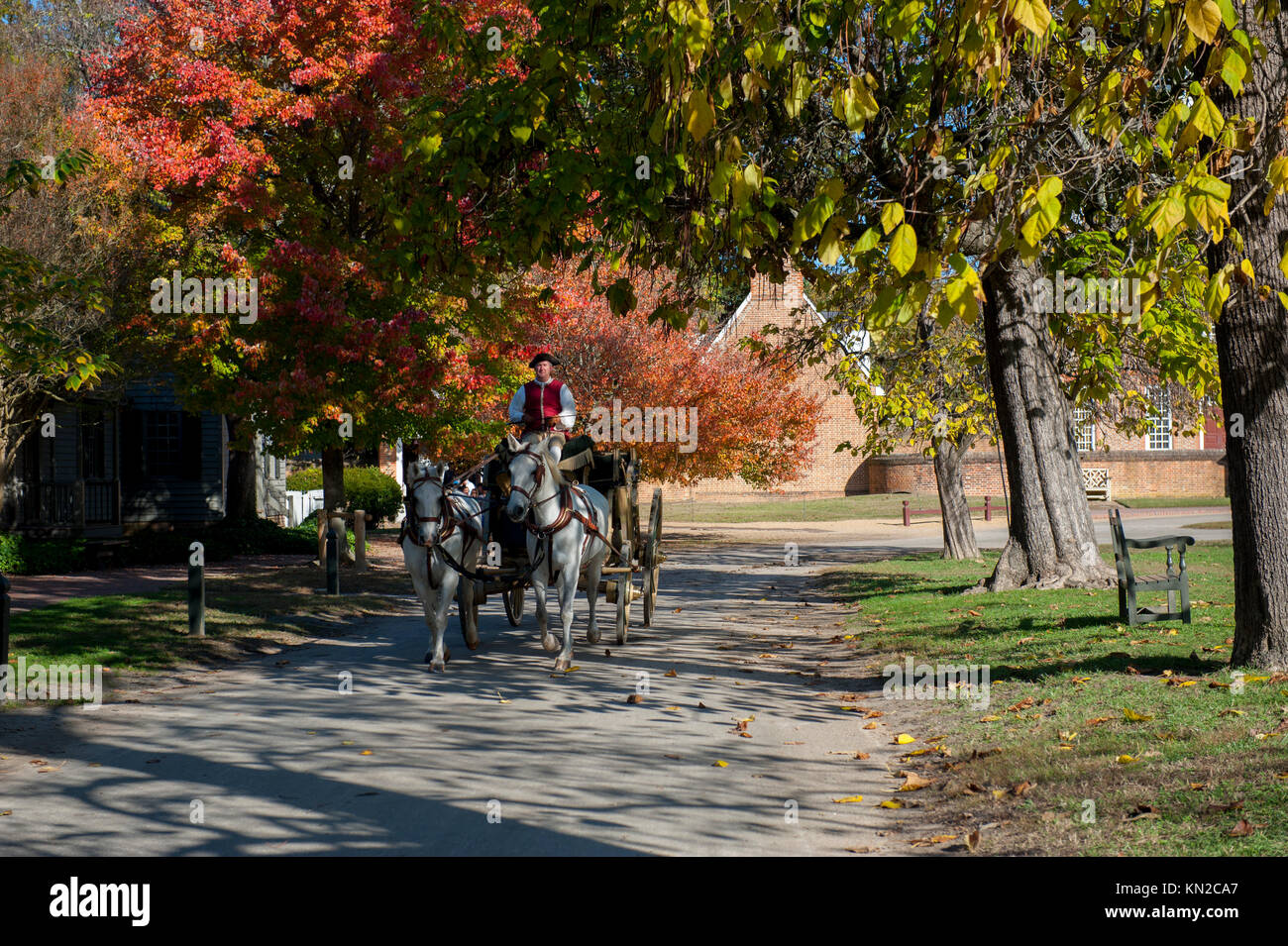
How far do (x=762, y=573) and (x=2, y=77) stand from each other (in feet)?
61.2

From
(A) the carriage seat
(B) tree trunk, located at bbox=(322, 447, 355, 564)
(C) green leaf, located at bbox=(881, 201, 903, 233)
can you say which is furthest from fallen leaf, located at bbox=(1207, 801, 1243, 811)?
(B) tree trunk, located at bbox=(322, 447, 355, 564)

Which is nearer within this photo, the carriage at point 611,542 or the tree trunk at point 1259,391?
the tree trunk at point 1259,391

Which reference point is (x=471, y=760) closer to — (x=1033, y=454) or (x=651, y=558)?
(x=651, y=558)

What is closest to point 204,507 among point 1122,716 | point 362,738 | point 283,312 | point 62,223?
point 62,223

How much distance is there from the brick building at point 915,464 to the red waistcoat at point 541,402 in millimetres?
36207

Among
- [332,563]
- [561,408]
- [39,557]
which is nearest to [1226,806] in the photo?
[561,408]

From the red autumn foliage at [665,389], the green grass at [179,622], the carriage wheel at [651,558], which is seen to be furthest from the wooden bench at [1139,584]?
the red autumn foliage at [665,389]

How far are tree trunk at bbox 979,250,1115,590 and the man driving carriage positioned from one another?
6.70m

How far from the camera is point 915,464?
54844mm

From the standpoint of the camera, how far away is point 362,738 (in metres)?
8.81

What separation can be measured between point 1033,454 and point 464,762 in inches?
450

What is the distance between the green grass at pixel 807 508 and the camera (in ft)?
158

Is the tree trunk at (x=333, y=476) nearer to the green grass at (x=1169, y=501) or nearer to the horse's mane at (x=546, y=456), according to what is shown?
the horse's mane at (x=546, y=456)

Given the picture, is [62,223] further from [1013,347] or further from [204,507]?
[1013,347]
